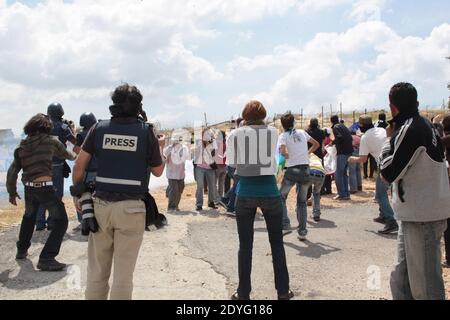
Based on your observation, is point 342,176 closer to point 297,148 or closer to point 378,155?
point 378,155

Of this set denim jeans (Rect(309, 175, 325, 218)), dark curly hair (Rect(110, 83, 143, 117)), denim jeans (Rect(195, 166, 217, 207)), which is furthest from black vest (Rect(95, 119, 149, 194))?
denim jeans (Rect(195, 166, 217, 207))

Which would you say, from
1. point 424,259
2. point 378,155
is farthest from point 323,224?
point 424,259

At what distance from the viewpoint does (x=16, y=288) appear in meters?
5.20

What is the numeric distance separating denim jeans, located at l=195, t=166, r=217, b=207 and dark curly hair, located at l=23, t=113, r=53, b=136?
4.97 m

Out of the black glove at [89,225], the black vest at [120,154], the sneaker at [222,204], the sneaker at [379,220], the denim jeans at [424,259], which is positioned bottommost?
the sneaker at [379,220]

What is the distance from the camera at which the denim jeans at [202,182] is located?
34.7ft

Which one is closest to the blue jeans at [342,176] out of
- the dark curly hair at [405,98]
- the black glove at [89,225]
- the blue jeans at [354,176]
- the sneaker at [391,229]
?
the blue jeans at [354,176]

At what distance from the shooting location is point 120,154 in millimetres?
3840

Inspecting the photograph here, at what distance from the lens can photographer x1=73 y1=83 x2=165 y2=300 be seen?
12.6 ft

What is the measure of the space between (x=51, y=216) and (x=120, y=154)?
8.73 feet

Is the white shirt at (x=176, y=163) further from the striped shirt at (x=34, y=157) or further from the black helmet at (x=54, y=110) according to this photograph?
the striped shirt at (x=34, y=157)

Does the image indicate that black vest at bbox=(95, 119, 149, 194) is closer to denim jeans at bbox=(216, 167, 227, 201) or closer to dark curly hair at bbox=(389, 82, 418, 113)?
dark curly hair at bbox=(389, 82, 418, 113)

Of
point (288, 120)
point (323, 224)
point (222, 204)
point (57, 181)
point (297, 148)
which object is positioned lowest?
point (323, 224)

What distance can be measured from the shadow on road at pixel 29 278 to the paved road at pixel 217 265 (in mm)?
Answer: 11
